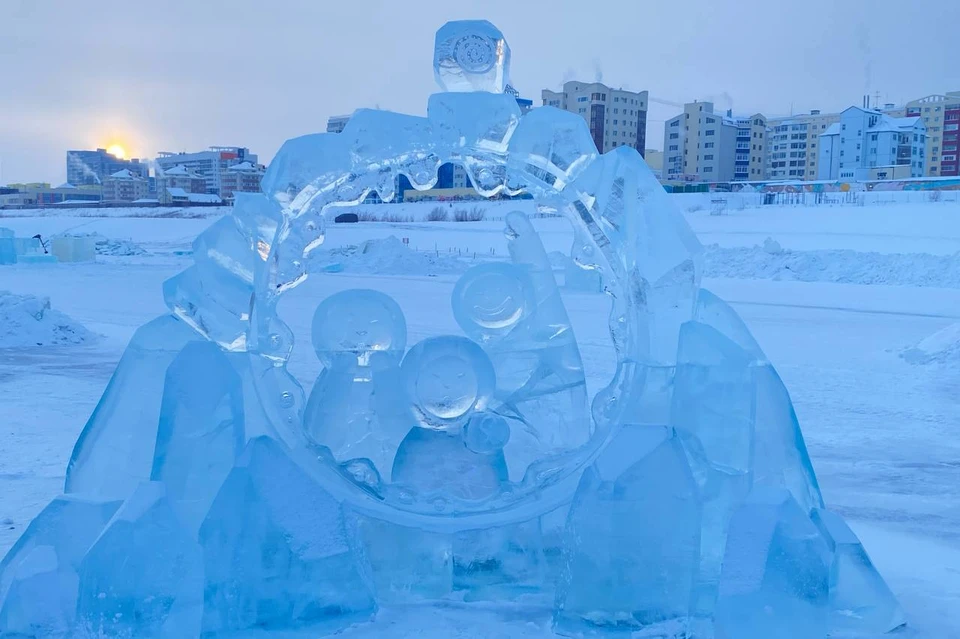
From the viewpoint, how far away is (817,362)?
7645mm

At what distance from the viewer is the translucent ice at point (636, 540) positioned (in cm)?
254

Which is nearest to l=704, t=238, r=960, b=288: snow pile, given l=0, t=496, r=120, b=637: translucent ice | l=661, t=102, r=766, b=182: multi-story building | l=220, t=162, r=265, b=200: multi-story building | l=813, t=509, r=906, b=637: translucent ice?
l=813, t=509, r=906, b=637: translucent ice

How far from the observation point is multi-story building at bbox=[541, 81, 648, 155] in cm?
4138

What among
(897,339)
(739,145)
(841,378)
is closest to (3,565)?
(841,378)

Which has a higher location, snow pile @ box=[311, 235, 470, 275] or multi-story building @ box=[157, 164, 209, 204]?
multi-story building @ box=[157, 164, 209, 204]

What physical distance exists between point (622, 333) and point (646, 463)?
1.76 ft

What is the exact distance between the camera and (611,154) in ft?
9.34

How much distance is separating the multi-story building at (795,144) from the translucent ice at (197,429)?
60697 mm

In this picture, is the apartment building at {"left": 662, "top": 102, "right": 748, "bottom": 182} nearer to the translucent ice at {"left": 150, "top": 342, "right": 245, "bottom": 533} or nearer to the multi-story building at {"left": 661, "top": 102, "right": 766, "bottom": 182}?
the multi-story building at {"left": 661, "top": 102, "right": 766, "bottom": 182}

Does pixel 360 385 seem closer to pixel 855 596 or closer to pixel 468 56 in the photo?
pixel 468 56

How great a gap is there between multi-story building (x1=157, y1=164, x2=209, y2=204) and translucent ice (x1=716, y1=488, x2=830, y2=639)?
2187 inches

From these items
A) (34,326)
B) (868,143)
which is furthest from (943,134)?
(34,326)

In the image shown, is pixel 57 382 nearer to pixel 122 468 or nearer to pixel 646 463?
pixel 122 468

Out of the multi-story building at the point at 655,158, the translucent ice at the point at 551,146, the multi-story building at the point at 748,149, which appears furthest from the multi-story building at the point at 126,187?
the translucent ice at the point at 551,146
